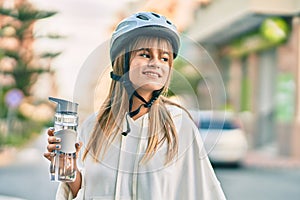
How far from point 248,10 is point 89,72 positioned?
17.9m

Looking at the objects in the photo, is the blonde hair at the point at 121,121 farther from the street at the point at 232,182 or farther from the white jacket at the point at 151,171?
the street at the point at 232,182

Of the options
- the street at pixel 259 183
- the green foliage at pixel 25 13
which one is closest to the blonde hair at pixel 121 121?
the street at pixel 259 183

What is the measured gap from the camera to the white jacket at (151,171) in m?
1.99

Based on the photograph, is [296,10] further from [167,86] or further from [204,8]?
[167,86]

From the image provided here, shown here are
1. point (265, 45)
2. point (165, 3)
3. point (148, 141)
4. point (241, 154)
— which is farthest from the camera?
point (265, 45)

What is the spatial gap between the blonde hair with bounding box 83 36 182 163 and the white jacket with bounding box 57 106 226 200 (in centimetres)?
2

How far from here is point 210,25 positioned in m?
24.2

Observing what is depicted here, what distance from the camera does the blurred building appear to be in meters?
19.1

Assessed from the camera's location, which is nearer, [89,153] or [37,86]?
[89,153]

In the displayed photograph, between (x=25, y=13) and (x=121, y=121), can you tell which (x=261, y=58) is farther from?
(x=121, y=121)

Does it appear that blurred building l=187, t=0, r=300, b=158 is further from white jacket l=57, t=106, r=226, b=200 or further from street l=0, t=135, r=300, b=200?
white jacket l=57, t=106, r=226, b=200

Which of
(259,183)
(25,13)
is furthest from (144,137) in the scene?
(25,13)

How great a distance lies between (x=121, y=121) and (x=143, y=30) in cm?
30

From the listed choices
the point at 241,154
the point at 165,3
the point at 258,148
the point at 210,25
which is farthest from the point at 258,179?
the point at 210,25
